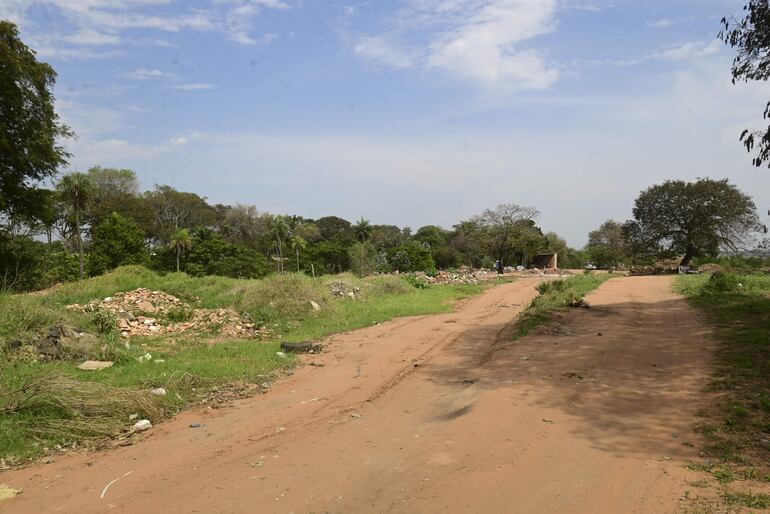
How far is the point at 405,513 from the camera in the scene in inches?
145

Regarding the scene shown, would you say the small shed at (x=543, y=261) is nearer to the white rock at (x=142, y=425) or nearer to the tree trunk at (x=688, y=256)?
the tree trunk at (x=688, y=256)

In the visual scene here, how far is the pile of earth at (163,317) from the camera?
1291cm

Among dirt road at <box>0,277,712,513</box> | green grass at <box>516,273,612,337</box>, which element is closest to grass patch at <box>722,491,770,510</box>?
dirt road at <box>0,277,712,513</box>

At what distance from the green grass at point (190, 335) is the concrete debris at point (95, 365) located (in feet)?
0.43

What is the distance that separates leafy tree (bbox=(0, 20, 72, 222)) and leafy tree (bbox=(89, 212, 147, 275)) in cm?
1993

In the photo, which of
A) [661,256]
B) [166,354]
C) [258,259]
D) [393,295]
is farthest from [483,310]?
[258,259]

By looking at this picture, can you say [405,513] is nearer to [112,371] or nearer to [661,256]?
[112,371]

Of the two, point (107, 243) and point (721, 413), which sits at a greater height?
point (107, 243)

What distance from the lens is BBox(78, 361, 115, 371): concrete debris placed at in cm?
830

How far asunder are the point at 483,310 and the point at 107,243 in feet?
107

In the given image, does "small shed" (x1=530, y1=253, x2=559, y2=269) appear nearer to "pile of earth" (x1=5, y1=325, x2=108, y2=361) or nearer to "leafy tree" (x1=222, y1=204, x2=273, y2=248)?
"leafy tree" (x1=222, y1=204, x2=273, y2=248)

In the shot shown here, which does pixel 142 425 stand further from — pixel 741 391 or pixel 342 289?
pixel 342 289

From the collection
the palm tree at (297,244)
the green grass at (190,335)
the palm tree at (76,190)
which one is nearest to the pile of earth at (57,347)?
the green grass at (190,335)

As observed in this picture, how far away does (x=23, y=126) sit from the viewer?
61.8 feet
